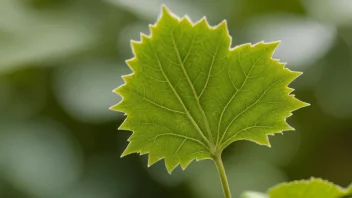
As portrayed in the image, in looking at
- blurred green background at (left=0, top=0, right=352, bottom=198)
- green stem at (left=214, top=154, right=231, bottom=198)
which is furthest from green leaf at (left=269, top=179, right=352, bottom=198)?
blurred green background at (left=0, top=0, right=352, bottom=198)

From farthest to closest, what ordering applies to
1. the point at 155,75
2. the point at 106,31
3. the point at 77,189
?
the point at 106,31, the point at 77,189, the point at 155,75


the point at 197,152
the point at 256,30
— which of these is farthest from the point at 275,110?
the point at 256,30

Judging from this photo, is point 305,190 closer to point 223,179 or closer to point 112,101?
point 223,179

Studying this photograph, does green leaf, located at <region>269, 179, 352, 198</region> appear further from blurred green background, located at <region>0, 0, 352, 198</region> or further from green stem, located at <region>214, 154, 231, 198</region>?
blurred green background, located at <region>0, 0, 352, 198</region>

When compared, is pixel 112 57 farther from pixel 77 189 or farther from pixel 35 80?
pixel 77 189

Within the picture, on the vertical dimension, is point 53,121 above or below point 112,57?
below

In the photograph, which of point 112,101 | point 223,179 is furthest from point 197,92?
point 112,101

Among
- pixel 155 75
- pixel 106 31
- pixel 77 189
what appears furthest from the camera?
pixel 106 31
